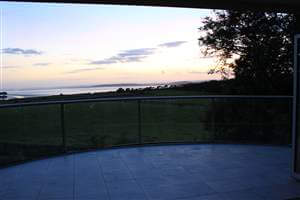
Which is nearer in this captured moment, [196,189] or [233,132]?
[196,189]

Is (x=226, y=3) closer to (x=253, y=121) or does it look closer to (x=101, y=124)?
(x=101, y=124)

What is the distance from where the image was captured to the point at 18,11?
812cm

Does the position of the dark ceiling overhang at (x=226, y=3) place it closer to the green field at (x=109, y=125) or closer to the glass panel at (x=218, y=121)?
the green field at (x=109, y=125)

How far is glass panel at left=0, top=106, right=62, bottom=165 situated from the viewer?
5637mm

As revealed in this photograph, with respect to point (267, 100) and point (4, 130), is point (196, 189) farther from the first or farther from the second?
point (267, 100)

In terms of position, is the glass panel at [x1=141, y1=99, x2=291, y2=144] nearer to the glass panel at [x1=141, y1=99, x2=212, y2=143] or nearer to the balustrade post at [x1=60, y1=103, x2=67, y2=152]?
the glass panel at [x1=141, y1=99, x2=212, y2=143]

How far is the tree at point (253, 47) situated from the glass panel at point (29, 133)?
533 cm

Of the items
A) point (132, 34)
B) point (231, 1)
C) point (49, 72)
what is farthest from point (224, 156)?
point (49, 72)

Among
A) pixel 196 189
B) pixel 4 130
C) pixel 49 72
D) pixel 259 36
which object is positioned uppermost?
pixel 259 36

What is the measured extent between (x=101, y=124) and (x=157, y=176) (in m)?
2.41

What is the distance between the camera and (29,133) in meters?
5.98

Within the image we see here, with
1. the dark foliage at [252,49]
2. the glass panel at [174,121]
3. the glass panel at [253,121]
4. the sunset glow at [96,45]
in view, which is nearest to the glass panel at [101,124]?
the glass panel at [174,121]

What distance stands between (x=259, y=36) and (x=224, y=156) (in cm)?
489

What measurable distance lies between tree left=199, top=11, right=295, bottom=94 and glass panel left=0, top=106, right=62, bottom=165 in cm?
533
